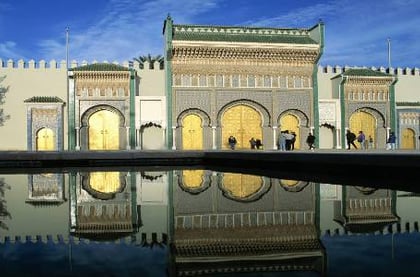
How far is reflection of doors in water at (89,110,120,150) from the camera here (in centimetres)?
2558

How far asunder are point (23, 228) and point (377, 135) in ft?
90.2

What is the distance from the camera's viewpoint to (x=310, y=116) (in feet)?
88.5

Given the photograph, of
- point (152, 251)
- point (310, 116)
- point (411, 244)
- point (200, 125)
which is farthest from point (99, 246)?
point (310, 116)

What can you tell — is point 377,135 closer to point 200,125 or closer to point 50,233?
point 200,125

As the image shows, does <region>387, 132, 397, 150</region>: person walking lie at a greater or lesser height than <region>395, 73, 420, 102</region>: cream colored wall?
lesser

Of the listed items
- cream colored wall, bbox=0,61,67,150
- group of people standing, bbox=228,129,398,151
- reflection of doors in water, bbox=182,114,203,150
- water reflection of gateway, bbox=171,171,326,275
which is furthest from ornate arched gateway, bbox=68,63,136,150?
water reflection of gateway, bbox=171,171,326,275

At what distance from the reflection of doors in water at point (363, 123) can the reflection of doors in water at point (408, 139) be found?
2.33m

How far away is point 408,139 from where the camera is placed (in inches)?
1159

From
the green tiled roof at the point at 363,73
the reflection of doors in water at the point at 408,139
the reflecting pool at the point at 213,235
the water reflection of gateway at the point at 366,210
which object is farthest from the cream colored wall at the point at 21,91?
the water reflection of gateway at the point at 366,210

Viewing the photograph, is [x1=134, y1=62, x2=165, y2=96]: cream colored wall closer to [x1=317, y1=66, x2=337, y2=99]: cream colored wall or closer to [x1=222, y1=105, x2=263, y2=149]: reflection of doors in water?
[x1=222, y1=105, x2=263, y2=149]: reflection of doors in water

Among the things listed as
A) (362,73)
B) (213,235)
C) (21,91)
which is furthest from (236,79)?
(213,235)

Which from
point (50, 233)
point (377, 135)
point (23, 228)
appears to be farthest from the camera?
point (377, 135)

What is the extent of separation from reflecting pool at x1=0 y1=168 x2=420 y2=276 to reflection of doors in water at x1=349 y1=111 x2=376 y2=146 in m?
23.9

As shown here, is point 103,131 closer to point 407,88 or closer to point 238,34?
point 238,34
